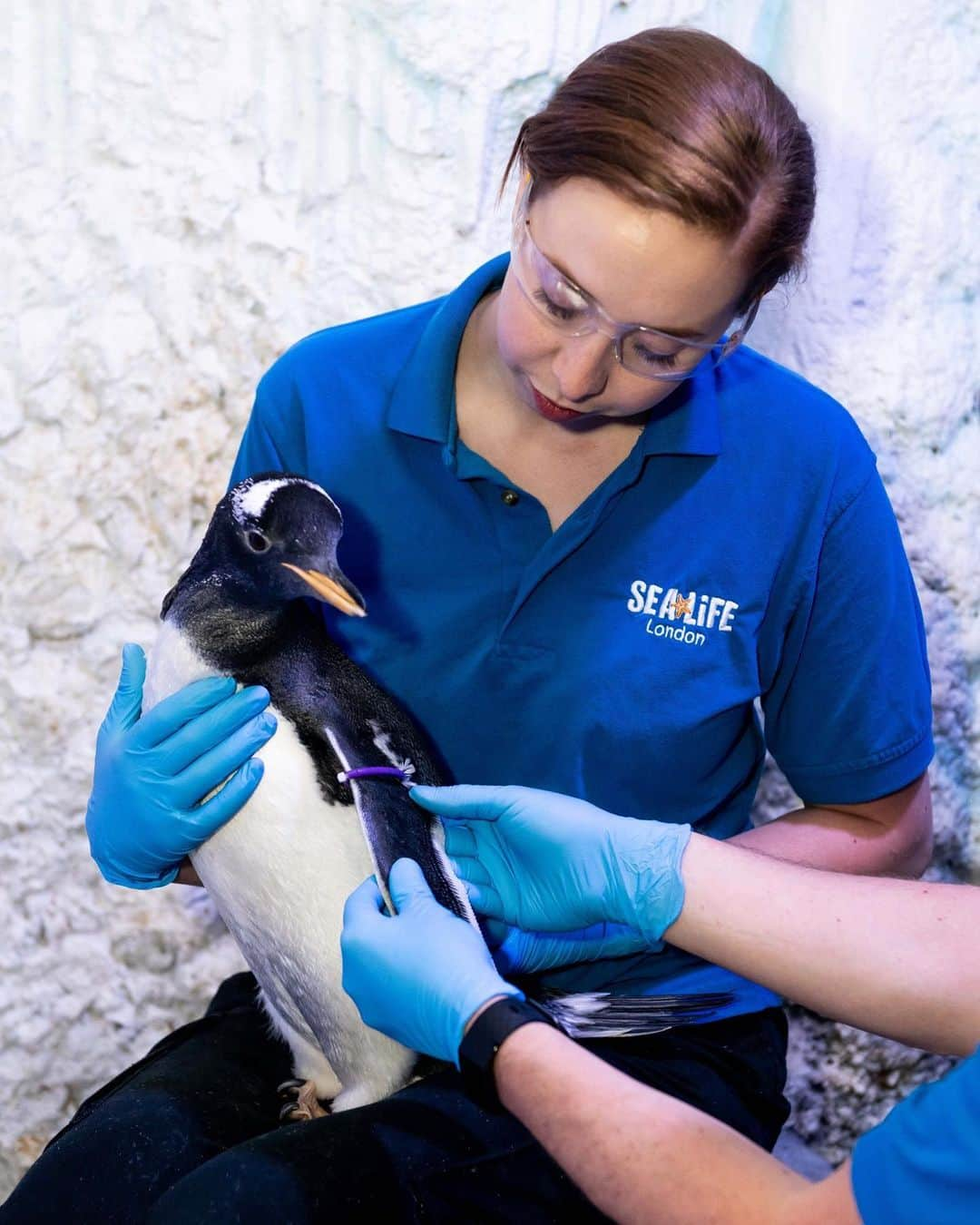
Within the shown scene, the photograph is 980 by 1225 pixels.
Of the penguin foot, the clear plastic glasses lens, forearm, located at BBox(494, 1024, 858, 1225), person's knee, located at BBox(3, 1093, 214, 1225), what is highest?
the clear plastic glasses lens

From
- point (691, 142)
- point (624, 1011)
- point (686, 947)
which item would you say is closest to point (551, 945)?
point (624, 1011)

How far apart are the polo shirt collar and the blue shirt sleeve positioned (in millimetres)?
652

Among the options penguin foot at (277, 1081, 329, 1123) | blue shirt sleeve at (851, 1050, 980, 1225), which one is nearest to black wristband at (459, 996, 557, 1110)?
blue shirt sleeve at (851, 1050, 980, 1225)

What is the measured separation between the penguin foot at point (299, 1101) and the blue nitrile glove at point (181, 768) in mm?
265

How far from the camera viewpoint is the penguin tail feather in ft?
4.01

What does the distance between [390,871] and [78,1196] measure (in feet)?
1.22

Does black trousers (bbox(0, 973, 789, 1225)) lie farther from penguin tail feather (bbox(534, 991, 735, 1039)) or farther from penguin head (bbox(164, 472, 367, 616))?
penguin head (bbox(164, 472, 367, 616))

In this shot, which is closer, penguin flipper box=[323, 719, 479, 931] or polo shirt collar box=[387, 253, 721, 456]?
penguin flipper box=[323, 719, 479, 931]

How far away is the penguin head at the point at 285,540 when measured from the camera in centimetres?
108

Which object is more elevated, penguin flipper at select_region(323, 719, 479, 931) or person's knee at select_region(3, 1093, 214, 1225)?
penguin flipper at select_region(323, 719, 479, 931)

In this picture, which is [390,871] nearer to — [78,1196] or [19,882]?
[78,1196]

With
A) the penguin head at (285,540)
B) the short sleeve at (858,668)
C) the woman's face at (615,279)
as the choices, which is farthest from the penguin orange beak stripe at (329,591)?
the short sleeve at (858,668)

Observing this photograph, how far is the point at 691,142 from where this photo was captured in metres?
1.00

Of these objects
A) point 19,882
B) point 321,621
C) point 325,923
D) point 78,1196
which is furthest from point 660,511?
point 19,882
